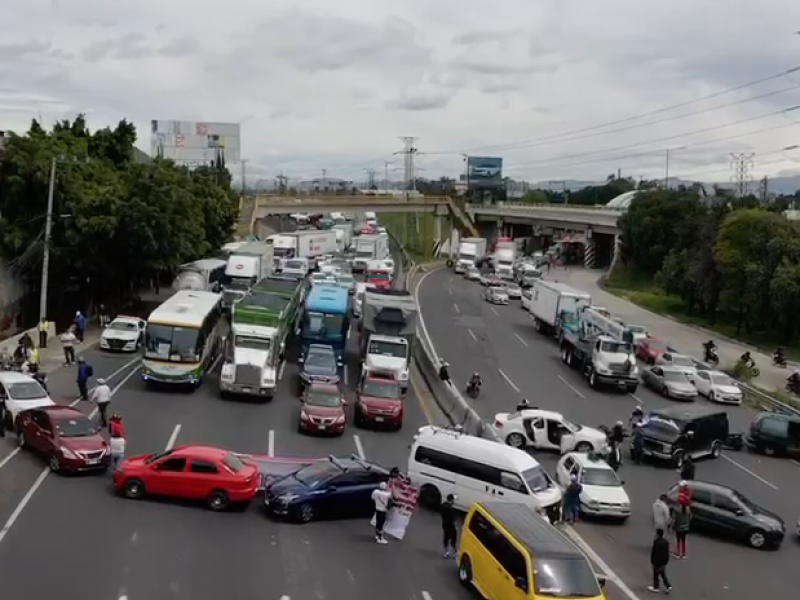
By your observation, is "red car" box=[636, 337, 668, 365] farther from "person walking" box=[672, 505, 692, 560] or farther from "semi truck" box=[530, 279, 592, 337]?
"person walking" box=[672, 505, 692, 560]

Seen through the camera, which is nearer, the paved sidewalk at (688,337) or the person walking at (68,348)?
the person walking at (68,348)

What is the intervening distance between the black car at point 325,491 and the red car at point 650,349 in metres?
31.8

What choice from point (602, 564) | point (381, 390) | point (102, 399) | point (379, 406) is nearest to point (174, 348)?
point (102, 399)

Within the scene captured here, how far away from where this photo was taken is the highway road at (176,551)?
17.2 m

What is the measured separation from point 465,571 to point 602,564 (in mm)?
4429

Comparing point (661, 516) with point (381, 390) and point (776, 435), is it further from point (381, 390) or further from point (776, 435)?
point (776, 435)

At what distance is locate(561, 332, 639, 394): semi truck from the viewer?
43.2 meters

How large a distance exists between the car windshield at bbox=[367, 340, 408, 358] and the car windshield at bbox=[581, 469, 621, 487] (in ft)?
46.2

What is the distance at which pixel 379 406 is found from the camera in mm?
31953

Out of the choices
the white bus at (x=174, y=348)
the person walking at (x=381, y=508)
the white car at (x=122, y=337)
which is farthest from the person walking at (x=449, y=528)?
the white car at (x=122, y=337)

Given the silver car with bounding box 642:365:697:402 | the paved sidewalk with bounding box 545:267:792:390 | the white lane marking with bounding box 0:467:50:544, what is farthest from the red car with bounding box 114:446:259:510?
the paved sidewalk with bounding box 545:267:792:390

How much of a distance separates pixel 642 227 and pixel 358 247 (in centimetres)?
2777

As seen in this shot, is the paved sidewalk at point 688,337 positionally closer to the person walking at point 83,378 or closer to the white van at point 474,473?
the white van at point 474,473

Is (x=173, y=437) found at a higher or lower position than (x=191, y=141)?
lower
